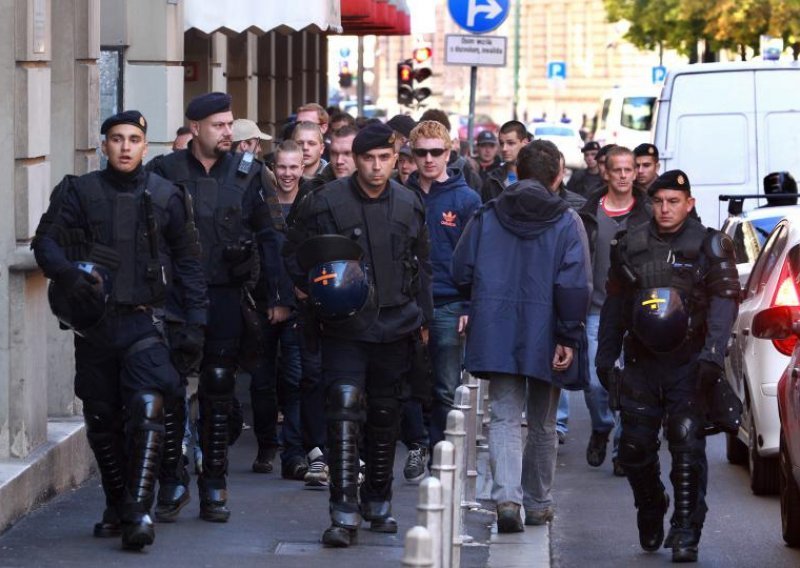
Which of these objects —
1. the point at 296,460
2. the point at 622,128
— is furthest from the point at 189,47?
the point at 622,128

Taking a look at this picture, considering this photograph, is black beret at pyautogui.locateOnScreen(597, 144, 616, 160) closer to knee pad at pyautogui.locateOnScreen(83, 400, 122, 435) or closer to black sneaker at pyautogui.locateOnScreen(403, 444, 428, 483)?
black sneaker at pyautogui.locateOnScreen(403, 444, 428, 483)

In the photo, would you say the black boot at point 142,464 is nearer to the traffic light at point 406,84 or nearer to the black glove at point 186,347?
the black glove at point 186,347

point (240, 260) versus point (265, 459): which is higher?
point (240, 260)

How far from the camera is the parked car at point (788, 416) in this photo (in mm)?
8555

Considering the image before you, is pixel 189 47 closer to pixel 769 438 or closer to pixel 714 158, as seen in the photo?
pixel 714 158

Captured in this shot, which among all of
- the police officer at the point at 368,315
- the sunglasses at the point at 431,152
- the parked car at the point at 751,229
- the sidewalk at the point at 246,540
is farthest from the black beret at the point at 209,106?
the parked car at the point at 751,229

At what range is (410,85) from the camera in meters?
33.6

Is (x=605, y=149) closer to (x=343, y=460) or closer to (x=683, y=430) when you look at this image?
(x=683, y=430)

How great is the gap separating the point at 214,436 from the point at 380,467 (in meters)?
0.82

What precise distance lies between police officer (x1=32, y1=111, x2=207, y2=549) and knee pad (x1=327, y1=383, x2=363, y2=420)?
595 millimetres

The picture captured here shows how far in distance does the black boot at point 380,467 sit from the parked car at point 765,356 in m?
2.62

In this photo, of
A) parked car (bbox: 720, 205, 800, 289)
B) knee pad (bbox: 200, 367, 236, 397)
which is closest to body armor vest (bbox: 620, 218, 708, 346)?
knee pad (bbox: 200, 367, 236, 397)

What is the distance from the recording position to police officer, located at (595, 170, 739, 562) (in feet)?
29.6

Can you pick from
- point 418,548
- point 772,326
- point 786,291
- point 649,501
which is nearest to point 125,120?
point 772,326
